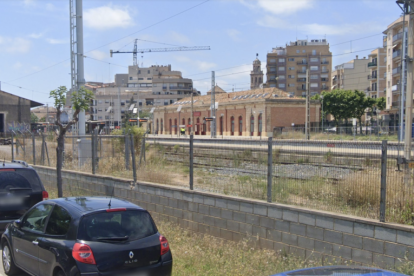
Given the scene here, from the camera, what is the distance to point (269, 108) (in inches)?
2255

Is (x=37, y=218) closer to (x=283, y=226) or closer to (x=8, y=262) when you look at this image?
(x=8, y=262)

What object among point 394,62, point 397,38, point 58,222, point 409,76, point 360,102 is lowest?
point 58,222

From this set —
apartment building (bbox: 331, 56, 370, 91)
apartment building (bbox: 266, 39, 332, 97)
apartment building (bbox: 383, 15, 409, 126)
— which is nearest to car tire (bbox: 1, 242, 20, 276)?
apartment building (bbox: 383, 15, 409, 126)

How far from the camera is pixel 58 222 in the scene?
21.9 ft

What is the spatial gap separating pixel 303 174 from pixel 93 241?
433cm

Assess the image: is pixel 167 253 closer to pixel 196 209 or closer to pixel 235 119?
pixel 196 209

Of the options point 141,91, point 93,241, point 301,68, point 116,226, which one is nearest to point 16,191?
point 116,226

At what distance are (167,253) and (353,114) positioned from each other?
2644 inches

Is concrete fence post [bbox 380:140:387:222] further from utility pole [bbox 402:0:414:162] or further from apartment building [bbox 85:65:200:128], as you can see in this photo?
apartment building [bbox 85:65:200:128]

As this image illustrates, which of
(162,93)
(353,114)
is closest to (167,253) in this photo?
(353,114)

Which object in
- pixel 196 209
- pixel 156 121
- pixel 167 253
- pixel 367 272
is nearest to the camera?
pixel 367 272

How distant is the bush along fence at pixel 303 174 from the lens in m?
7.22

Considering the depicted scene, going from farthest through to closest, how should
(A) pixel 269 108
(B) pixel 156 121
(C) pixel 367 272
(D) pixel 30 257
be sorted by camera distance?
(B) pixel 156 121 → (A) pixel 269 108 → (D) pixel 30 257 → (C) pixel 367 272

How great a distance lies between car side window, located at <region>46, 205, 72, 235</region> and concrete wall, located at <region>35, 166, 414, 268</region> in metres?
3.89
